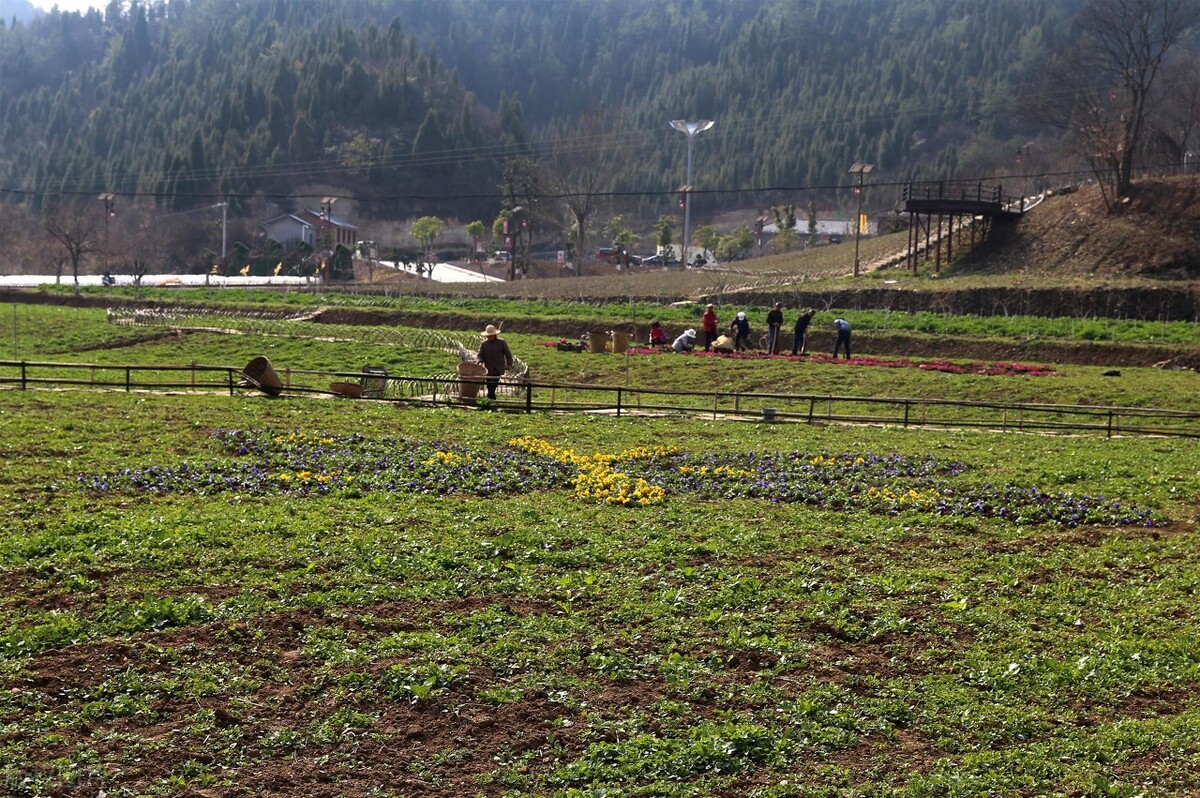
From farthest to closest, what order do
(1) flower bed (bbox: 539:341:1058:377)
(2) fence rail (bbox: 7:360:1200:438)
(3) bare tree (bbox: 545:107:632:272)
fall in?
(3) bare tree (bbox: 545:107:632:272)
(1) flower bed (bbox: 539:341:1058:377)
(2) fence rail (bbox: 7:360:1200:438)

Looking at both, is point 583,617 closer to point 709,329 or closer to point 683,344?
point 683,344

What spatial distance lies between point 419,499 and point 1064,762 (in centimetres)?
1000

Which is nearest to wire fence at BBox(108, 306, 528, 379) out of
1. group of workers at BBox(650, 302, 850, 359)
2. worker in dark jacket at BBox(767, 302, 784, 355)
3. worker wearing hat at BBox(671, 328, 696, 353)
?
worker wearing hat at BBox(671, 328, 696, 353)

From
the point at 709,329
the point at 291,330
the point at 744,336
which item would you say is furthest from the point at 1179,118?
the point at 291,330

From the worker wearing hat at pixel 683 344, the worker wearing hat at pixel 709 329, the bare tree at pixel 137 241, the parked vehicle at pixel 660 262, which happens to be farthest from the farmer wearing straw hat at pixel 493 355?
the parked vehicle at pixel 660 262

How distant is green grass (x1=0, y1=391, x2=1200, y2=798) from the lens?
976cm

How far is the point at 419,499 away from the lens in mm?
17797

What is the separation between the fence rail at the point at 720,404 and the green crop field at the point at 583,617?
414cm

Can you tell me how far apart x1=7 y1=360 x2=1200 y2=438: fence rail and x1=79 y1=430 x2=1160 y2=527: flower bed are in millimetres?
4982

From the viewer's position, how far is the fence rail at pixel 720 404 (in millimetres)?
26703

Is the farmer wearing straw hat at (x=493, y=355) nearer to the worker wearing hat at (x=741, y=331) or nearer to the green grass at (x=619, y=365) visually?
the green grass at (x=619, y=365)

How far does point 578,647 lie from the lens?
1198cm

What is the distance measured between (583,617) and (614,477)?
268 inches

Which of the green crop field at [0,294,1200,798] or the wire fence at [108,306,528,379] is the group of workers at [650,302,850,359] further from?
the green crop field at [0,294,1200,798]
